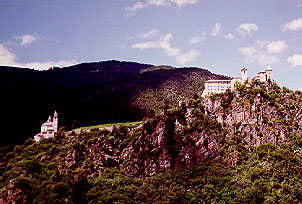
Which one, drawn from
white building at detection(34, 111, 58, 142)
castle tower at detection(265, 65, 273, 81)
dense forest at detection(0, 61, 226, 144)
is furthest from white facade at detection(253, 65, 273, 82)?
white building at detection(34, 111, 58, 142)

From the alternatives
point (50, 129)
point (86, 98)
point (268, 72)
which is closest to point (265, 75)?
point (268, 72)

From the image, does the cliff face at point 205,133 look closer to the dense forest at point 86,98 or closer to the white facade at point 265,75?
the white facade at point 265,75

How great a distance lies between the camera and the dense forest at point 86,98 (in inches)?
4006

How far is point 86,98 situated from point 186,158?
85.4 m

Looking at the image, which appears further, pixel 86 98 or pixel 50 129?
pixel 86 98

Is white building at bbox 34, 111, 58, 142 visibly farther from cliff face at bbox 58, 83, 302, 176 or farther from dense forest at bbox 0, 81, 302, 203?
cliff face at bbox 58, 83, 302, 176

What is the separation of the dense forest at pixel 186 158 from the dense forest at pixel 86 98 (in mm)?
27706

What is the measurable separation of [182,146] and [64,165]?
26.9 meters

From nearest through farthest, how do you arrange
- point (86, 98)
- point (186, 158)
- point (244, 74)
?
point (186, 158), point (244, 74), point (86, 98)

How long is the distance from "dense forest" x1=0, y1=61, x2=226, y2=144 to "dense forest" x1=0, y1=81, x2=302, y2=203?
27706mm

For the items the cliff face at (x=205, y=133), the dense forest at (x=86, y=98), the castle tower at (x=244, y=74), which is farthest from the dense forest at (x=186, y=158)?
the dense forest at (x=86, y=98)

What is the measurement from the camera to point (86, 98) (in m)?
134

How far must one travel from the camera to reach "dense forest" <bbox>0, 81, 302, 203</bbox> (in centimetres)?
5234

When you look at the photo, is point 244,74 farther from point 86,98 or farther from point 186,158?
point 86,98
